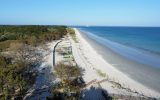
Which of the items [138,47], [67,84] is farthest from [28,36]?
[67,84]

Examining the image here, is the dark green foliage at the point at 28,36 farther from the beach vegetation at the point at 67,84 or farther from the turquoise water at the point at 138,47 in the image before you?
the beach vegetation at the point at 67,84

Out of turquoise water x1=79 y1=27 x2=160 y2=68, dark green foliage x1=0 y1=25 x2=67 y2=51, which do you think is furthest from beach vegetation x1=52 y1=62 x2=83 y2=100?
dark green foliage x1=0 y1=25 x2=67 y2=51

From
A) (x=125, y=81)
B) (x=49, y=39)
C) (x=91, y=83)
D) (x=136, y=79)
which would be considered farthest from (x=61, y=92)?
(x=49, y=39)

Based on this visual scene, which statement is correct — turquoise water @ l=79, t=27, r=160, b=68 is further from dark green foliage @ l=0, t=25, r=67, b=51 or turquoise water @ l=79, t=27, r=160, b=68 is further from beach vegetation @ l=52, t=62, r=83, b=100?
dark green foliage @ l=0, t=25, r=67, b=51

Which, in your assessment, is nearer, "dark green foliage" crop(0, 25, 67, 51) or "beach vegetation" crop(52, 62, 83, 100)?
"beach vegetation" crop(52, 62, 83, 100)

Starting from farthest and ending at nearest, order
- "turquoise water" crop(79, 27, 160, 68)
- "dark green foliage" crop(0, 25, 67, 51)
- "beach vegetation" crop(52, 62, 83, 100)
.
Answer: "dark green foliage" crop(0, 25, 67, 51)
"turquoise water" crop(79, 27, 160, 68)
"beach vegetation" crop(52, 62, 83, 100)

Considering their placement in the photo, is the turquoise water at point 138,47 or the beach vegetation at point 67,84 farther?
the turquoise water at point 138,47

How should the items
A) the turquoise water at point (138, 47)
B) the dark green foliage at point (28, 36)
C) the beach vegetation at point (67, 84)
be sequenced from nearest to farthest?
the beach vegetation at point (67, 84), the turquoise water at point (138, 47), the dark green foliage at point (28, 36)

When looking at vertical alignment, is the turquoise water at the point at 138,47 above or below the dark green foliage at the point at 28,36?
below

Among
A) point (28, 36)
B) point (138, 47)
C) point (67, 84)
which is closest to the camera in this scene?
point (67, 84)

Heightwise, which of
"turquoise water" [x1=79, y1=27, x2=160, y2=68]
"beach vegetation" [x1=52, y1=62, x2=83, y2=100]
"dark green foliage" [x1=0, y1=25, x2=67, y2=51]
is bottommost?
"turquoise water" [x1=79, y1=27, x2=160, y2=68]

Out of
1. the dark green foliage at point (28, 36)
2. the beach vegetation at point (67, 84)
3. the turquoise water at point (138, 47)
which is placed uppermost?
the beach vegetation at point (67, 84)

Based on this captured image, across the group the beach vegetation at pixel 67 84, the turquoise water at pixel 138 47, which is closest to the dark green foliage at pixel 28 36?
the turquoise water at pixel 138 47

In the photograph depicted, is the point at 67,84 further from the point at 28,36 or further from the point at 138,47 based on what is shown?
the point at 138,47
